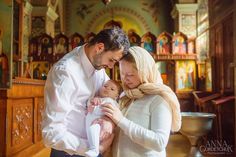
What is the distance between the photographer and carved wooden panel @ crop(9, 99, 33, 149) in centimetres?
466

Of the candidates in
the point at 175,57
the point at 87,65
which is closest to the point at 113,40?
the point at 87,65

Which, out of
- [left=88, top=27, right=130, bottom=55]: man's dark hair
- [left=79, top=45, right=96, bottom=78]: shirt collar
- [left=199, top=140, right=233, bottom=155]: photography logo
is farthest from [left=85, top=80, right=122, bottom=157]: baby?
[left=199, top=140, right=233, bottom=155]: photography logo

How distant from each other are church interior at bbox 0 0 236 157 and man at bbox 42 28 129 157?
281 centimetres

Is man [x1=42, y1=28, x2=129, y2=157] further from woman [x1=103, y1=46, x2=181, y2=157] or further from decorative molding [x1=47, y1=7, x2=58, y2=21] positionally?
decorative molding [x1=47, y1=7, x2=58, y2=21]

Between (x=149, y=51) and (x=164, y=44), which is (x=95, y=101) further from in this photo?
(x=164, y=44)

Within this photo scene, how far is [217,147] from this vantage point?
18.7 ft

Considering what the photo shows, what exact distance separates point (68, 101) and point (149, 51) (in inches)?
279

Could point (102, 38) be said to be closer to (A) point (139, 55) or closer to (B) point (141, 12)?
(A) point (139, 55)

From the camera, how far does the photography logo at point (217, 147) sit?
5504 mm

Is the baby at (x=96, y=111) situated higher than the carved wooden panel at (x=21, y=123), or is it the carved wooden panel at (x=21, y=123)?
the baby at (x=96, y=111)

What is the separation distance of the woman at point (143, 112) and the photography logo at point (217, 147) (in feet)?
13.3

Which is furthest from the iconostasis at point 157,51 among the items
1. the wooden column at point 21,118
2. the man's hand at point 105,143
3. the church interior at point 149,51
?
the man's hand at point 105,143

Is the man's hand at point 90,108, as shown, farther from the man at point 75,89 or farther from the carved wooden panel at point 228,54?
the carved wooden panel at point 228,54

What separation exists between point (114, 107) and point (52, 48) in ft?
24.2
